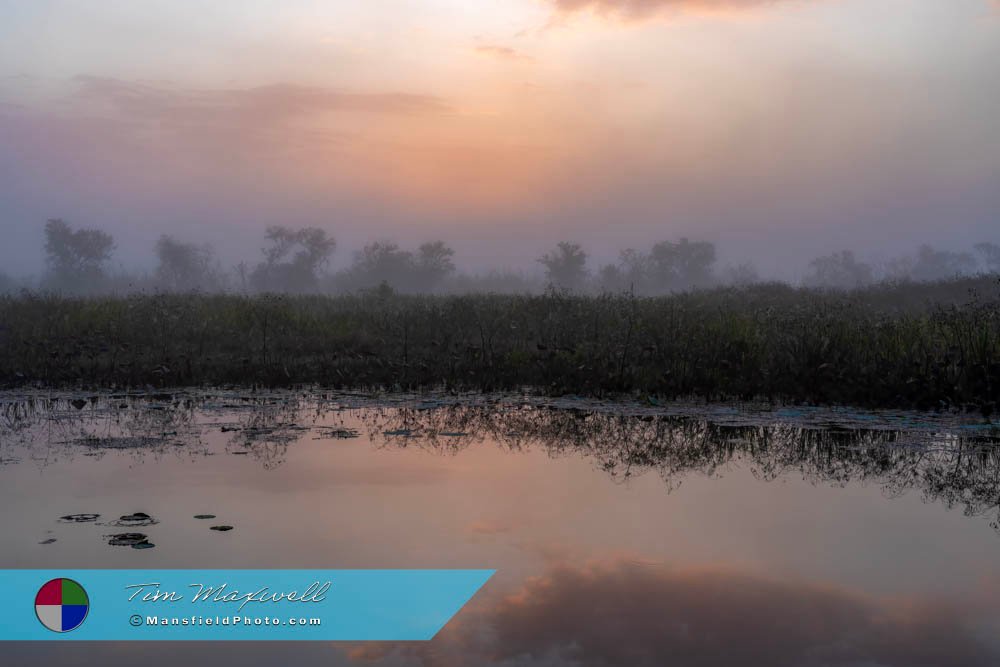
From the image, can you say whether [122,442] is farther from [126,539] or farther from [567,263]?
[567,263]

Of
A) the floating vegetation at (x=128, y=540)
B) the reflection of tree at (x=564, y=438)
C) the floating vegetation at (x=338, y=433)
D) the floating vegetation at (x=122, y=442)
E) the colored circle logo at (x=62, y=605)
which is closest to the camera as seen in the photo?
the colored circle logo at (x=62, y=605)

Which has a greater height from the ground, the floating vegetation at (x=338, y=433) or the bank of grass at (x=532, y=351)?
the bank of grass at (x=532, y=351)

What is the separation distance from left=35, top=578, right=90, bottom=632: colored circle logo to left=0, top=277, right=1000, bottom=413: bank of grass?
7.65 m

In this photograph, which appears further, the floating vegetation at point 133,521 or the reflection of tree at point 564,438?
the reflection of tree at point 564,438

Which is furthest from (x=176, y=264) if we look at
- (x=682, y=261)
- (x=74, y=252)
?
(x=682, y=261)

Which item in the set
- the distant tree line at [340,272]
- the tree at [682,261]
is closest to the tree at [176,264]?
the distant tree line at [340,272]

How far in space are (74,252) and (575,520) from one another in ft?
311

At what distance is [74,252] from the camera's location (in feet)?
290

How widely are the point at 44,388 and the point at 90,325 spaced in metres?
5.60

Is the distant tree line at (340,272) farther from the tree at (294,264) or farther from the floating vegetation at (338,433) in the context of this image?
the floating vegetation at (338,433)

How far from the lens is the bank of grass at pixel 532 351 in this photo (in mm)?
10750

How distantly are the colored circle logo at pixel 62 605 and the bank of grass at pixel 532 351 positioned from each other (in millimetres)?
7653

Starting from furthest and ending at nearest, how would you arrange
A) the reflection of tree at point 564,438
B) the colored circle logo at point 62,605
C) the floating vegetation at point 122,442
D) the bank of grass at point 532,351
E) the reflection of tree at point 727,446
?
the bank of grass at point 532,351, the floating vegetation at point 122,442, the reflection of tree at point 564,438, the reflection of tree at point 727,446, the colored circle logo at point 62,605

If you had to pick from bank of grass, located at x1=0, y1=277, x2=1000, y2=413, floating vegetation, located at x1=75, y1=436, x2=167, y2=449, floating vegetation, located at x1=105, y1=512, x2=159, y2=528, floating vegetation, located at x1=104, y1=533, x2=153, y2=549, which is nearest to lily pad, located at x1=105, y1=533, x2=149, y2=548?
floating vegetation, located at x1=104, y1=533, x2=153, y2=549
